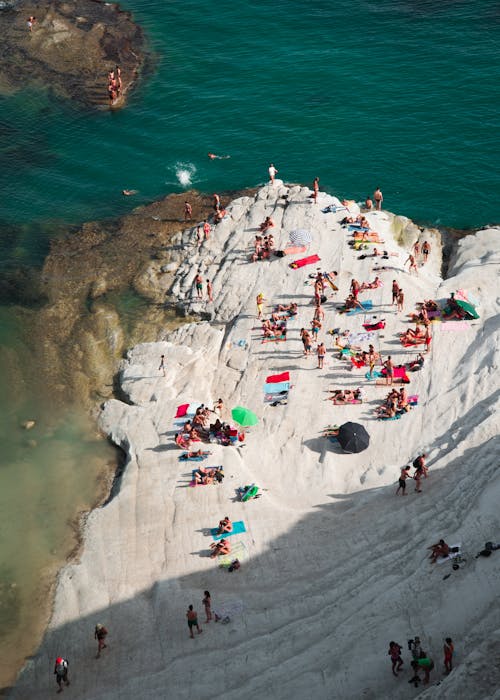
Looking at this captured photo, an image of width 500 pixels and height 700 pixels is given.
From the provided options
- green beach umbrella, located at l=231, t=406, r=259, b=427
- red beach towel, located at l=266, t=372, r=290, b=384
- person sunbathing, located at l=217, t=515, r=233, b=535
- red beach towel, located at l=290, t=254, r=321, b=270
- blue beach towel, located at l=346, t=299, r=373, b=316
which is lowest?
person sunbathing, located at l=217, t=515, r=233, b=535

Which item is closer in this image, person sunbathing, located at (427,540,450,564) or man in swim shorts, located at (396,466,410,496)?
person sunbathing, located at (427,540,450,564)

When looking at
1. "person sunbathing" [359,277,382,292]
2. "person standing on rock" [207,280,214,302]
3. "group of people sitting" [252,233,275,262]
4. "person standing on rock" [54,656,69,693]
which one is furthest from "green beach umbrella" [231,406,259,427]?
"person standing on rock" [54,656,69,693]

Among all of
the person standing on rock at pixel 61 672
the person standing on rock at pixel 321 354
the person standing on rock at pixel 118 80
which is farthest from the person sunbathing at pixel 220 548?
the person standing on rock at pixel 118 80

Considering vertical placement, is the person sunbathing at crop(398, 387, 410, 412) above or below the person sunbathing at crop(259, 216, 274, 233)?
below

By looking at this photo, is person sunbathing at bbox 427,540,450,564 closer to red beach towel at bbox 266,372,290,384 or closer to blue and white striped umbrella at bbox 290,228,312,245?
red beach towel at bbox 266,372,290,384

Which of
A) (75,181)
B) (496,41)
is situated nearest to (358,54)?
(496,41)

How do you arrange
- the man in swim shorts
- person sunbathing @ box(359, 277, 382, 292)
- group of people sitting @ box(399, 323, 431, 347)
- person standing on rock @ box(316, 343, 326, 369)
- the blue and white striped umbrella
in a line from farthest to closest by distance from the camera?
the blue and white striped umbrella < person sunbathing @ box(359, 277, 382, 292) < group of people sitting @ box(399, 323, 431, 347) < person standing on rock @ box(316, 343, 326, 369) < the man in swim shorts

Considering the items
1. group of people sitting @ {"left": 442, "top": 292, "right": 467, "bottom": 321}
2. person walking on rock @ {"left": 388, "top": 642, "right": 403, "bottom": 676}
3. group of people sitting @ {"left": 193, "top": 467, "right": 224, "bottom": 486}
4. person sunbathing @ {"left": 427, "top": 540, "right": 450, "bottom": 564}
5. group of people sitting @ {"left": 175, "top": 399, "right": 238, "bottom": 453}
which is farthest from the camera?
group of people sitting @ {"left": 442, "top": 292, "right": 467, "bottom": 321}

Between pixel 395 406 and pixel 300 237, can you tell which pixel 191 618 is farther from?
pixel 300 237
